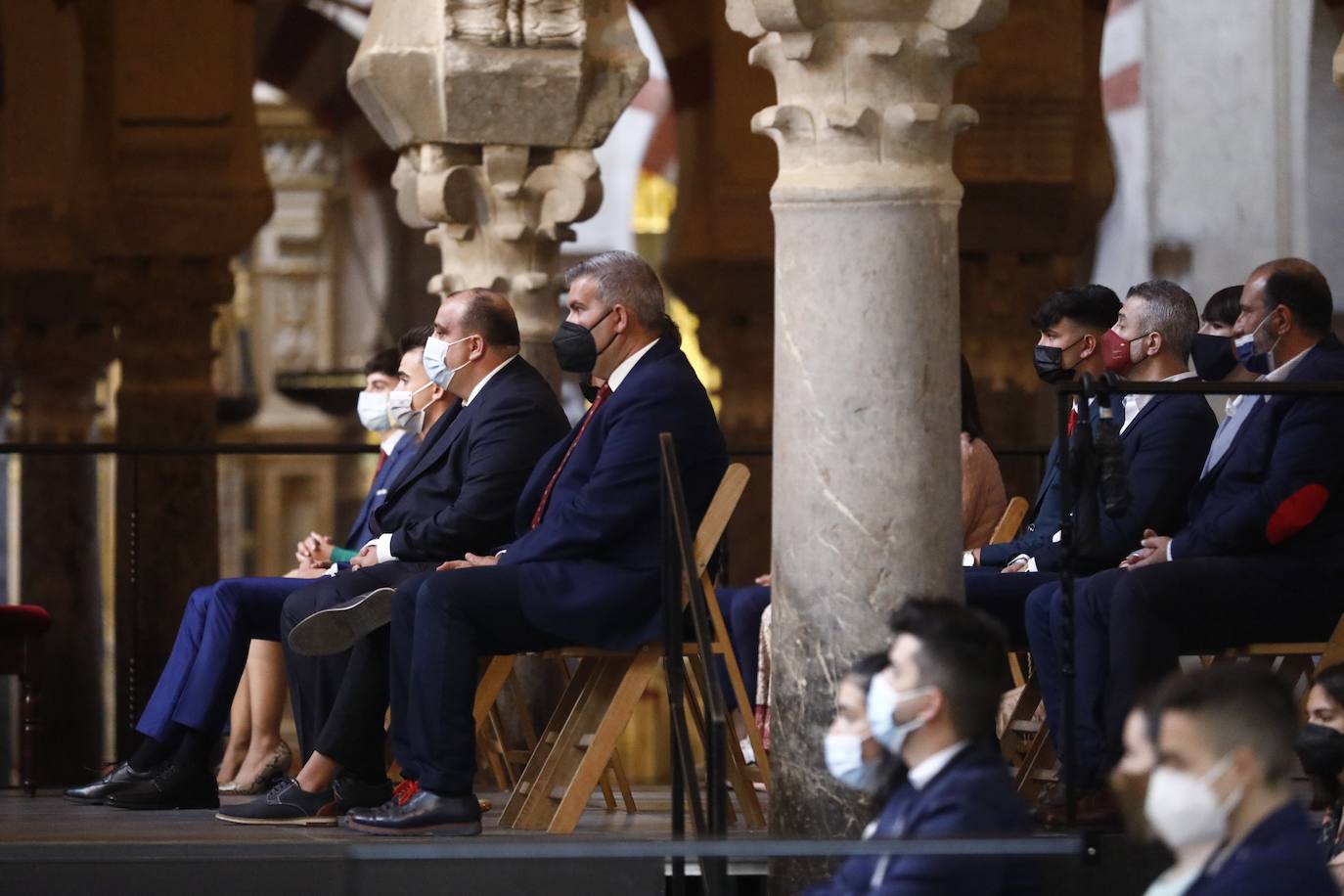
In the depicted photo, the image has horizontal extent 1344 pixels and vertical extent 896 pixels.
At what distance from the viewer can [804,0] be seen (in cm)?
537

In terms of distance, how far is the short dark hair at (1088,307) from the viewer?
6.05m

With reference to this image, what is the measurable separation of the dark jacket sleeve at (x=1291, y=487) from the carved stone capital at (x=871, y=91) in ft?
3.12

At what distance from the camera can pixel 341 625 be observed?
591 cm

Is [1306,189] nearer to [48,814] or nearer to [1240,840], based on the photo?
[48,814]

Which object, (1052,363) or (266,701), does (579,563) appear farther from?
(266,701)

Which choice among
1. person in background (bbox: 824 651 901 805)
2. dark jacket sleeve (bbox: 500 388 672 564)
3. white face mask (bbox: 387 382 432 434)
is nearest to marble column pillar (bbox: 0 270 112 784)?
white face mask (bbox: 387 382 432 434)

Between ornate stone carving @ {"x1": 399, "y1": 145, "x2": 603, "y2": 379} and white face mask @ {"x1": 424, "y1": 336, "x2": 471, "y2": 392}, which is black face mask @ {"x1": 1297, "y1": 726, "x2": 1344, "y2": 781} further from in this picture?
ornate stone carving @ {"x1": 399, "y1": 145, "x2": 603, "y2": 379}

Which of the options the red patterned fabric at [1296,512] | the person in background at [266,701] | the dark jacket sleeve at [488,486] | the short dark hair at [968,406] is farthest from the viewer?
the person in background at [266,701]

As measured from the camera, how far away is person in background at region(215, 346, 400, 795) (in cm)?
714

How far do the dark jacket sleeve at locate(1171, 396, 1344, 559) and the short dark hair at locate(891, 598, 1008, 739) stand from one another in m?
1.61

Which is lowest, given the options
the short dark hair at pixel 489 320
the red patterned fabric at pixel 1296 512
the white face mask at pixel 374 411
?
the red patterned fabric at pixel 1296 512

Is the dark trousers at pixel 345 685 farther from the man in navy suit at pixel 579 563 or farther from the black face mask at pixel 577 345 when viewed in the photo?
the black face mask at pixel 577 345

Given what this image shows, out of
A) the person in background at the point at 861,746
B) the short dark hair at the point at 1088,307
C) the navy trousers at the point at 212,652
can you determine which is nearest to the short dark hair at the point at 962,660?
the person in background at the point at 861,746

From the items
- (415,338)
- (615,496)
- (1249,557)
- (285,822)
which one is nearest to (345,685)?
(285,822)
